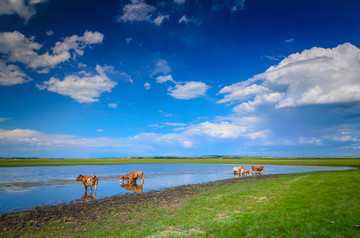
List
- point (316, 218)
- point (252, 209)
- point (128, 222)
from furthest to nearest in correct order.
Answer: point (252, 209), point (128, 222), point (316, 218)

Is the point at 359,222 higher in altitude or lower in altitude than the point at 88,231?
higher

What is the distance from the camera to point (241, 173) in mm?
47562

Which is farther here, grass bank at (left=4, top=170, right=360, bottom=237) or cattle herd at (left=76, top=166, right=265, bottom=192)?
cattle herd at (left=76, top=166, right=265, bottom=192)

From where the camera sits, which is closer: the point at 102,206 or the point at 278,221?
the point at 278,221

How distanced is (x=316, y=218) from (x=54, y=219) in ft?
49.8

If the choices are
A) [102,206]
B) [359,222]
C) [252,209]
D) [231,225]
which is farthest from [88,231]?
[359,222]

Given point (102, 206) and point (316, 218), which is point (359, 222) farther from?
point (102, 206)

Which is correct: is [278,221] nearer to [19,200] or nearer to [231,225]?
[231,225]

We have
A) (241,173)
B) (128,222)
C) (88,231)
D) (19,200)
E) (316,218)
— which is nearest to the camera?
(316,218)

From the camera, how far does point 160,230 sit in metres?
9.97

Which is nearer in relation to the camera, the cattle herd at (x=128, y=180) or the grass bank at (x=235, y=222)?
the grass bank at (x=235, y=222)

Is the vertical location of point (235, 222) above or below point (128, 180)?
above

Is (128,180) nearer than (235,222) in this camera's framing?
No

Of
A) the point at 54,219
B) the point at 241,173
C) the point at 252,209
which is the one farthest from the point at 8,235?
the point at 241,173
